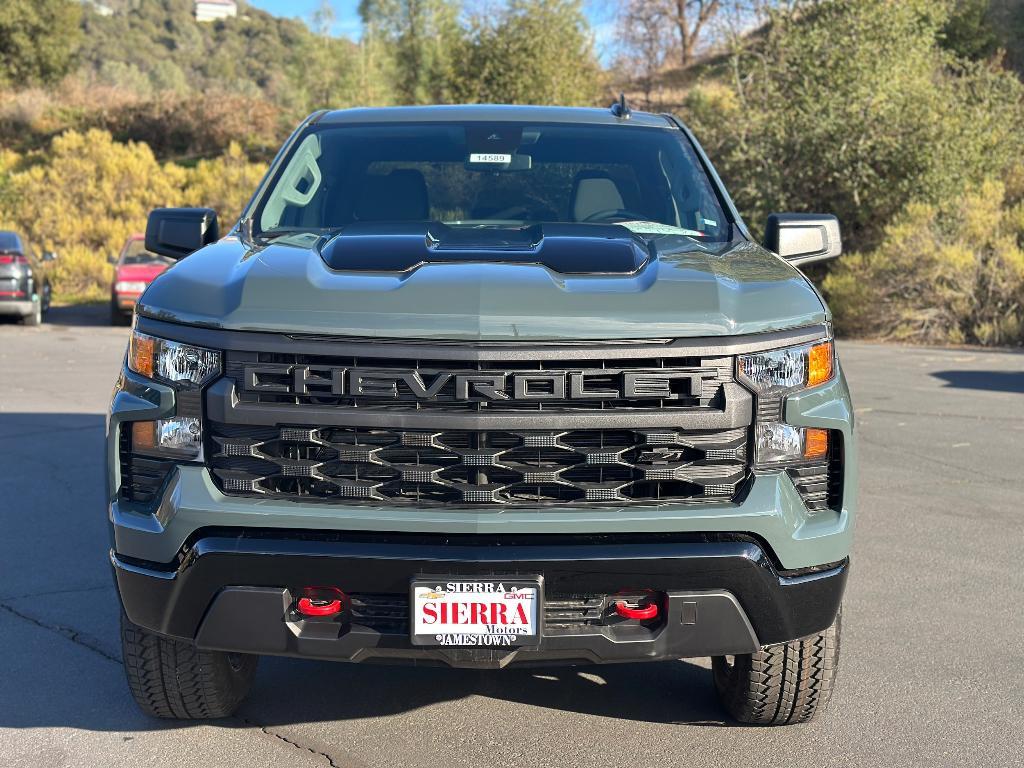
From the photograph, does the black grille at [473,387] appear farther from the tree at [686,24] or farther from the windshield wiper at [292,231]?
the tree at [686,24]

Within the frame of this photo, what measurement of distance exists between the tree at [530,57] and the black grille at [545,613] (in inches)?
1101

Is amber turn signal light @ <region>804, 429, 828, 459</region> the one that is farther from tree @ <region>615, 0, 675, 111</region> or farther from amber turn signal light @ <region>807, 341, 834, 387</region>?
tree @ <region>615, 0, 675, 111</region>

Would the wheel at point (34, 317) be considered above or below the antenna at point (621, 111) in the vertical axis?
below

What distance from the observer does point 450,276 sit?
11.4 feet

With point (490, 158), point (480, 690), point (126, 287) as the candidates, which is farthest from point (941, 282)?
point (480, 690)

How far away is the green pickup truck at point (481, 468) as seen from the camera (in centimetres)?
323

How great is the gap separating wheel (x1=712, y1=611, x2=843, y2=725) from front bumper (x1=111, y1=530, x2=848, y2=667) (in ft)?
1.14

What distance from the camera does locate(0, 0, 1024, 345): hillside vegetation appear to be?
18375 millimetres

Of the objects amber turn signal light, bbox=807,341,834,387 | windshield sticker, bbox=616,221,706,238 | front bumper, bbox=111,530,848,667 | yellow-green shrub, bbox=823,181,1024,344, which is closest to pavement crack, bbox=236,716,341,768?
front bumper, bbox=111,530,848,667

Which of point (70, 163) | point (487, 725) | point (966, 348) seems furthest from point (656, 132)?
point (70, 163)

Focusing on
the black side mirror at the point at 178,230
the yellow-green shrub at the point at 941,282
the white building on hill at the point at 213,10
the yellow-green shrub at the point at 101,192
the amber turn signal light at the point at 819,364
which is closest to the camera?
the amber turn signal light at the point at 819,364

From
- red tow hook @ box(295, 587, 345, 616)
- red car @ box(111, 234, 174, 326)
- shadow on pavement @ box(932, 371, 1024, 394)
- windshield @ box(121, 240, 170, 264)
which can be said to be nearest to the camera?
red tow hook @ box(295, 587, 345, 616)

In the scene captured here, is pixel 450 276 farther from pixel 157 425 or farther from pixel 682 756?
pixel 682 756

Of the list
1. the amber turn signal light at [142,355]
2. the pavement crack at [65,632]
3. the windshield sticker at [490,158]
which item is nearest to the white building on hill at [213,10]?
the windshield sticker at [490,158]
